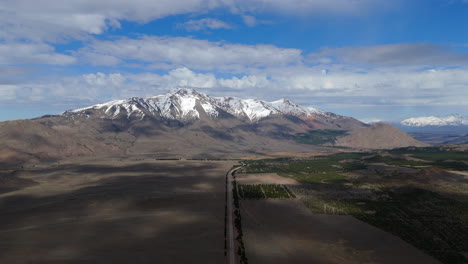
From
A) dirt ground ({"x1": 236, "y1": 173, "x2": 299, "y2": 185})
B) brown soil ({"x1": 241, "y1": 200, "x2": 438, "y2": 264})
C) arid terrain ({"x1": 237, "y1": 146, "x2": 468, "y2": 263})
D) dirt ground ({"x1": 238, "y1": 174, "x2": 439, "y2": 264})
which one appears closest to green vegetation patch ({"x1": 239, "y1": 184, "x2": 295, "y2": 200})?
arid terrain ({"x1": 237, "y1": 146, "x2": 468, "y2": 263})

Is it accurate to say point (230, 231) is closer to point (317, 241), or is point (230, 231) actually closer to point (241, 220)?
point (241, 220)

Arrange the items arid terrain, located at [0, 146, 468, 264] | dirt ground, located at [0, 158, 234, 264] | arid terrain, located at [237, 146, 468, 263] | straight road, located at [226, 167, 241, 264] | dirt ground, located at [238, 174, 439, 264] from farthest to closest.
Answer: arid terrain, located at [237, 146, 468, 263] < arid terrain, located at [0, 146, 468, 264] < dirt ground, located at [238, 174, 439, 264] < straight road, located at [226, 167, 241, 264] < dirt ground, located at [0, 158, 234, 264]

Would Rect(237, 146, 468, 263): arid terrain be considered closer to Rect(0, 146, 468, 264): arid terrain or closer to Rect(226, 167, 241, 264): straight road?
→ Rect(0, 146, 468, 264): arid terrain

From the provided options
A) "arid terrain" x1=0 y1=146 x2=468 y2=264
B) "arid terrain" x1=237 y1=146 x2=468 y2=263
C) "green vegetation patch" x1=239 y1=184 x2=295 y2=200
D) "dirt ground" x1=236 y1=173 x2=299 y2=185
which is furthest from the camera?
"dirt ground" x1=236 y1=173 x2=299 y2=185

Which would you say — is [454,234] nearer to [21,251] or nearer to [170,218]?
[170,218]

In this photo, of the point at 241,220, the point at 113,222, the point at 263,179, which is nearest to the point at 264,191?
the point at 263,179

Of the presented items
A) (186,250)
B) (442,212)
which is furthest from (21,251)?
(442,212)
